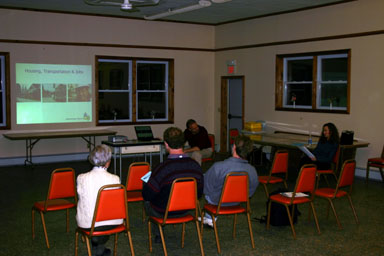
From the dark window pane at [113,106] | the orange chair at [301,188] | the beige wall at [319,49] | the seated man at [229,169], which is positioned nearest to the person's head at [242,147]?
the seated man at [229,169]

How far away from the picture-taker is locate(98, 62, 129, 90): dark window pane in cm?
1093

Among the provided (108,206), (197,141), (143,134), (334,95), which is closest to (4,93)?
(143,134)

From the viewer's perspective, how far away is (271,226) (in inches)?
215

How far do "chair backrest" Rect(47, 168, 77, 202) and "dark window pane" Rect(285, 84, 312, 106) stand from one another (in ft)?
21.3

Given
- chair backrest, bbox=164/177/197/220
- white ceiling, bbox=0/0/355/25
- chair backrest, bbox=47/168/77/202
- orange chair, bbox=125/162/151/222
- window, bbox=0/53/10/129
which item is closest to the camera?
chair backrest, bbox=164/177/197/220

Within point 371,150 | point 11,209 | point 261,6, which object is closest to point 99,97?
point 261,6

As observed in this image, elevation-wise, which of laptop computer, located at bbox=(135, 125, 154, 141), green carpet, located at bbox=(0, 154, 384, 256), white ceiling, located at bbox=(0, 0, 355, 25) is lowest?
green carpet, located at bbox=(0, 154, 384, 256)

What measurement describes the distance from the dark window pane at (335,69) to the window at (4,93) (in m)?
6.60

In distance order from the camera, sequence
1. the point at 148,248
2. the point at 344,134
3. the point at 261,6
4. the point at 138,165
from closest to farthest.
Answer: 1. the point at 148,248
2. the point at 138,165
3. the point at 344,134
4. the point at 261,6

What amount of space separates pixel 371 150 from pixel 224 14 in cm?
447

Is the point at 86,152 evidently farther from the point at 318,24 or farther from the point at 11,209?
the point at 318,24

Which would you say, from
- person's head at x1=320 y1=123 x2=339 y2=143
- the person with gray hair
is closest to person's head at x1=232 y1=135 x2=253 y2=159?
the person with gray hair

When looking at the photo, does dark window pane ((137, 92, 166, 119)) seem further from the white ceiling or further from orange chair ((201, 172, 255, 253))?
orange chair ((201, 172, 255, 253))

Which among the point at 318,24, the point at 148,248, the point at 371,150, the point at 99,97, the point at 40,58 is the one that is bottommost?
the point at 148,248
